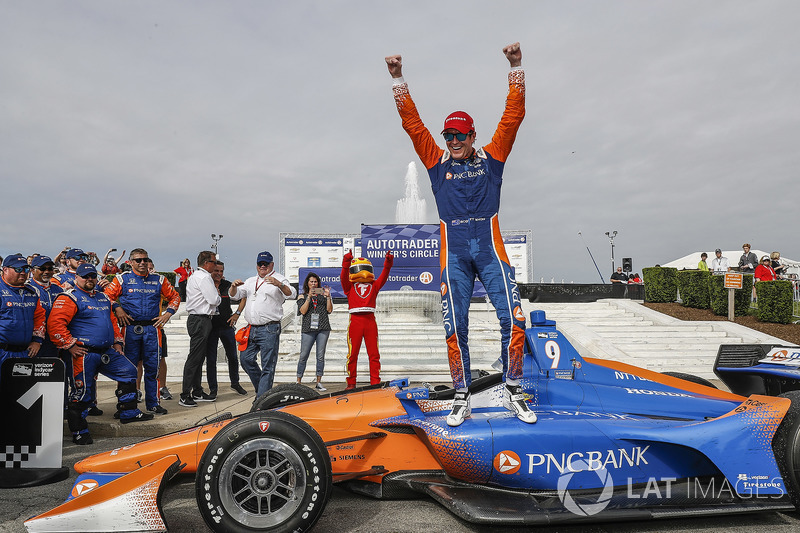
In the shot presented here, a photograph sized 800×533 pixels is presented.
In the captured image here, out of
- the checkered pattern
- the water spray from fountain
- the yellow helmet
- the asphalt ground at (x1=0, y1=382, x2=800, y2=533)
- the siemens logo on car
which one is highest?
the water spray from fountain

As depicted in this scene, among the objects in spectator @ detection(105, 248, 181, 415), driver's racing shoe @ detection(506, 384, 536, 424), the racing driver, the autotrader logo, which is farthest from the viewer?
spectator @ detection(105, 248, 181, 415)

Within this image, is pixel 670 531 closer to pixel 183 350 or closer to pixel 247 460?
pixel 247 460

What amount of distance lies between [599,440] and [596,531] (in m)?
0.45

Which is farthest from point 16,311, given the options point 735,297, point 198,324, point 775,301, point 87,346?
point 735,297

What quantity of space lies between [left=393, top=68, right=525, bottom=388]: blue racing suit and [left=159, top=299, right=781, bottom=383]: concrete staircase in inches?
173

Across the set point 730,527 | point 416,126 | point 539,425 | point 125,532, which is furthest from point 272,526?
point 416,126

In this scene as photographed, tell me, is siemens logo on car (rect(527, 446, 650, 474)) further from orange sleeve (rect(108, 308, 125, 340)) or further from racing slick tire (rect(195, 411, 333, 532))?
orange sleeve (rect(108, 308, 125, 340))

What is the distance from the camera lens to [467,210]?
3.55 metres

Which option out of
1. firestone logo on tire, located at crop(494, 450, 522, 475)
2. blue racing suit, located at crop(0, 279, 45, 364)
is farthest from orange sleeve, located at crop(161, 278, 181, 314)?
firestone logo on tire, located at crop(494, 450, 522, 475)

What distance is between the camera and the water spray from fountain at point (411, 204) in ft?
84.2

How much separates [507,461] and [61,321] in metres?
4.36

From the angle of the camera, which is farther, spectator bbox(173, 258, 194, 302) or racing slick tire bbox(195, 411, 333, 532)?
spectator bbox(173, 258, 194, 302)

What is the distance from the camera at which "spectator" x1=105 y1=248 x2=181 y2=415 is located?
5680mm

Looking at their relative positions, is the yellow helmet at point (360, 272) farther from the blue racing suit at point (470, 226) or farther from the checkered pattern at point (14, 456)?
the checkered pattern at point (14, 456)
